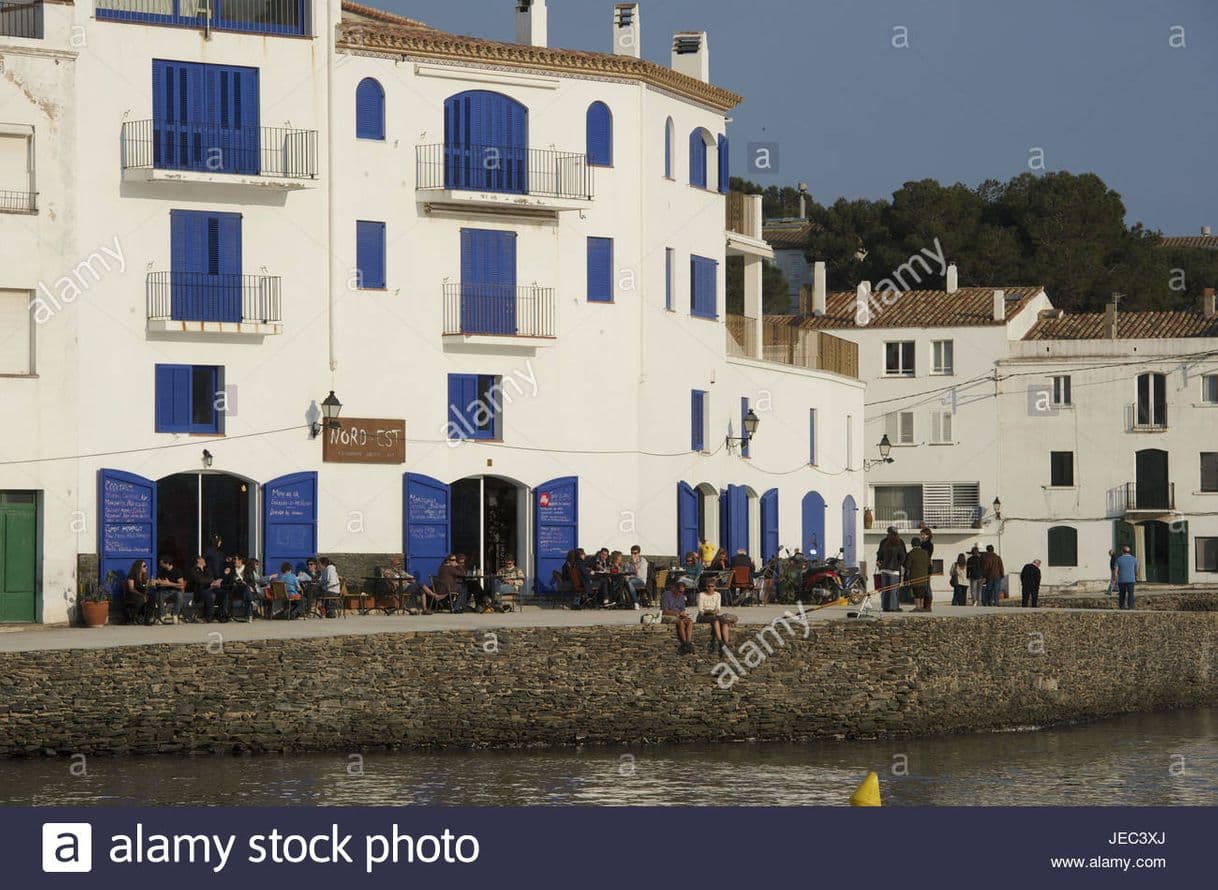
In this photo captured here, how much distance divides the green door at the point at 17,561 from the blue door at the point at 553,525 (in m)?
10.5

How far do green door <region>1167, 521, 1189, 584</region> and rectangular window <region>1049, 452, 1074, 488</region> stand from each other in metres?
3.73

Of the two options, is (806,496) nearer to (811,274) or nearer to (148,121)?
(148,121)

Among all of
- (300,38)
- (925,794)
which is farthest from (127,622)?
(925,794)

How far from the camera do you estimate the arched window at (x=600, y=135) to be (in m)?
47.0

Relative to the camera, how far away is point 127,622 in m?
40.6

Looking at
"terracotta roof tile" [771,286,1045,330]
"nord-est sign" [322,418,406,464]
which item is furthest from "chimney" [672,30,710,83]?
"terracotta roof tile" [771,286,1045,330]

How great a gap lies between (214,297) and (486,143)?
6.81 meters

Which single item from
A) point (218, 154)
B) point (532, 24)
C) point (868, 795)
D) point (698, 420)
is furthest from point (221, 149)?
point (868, 795)

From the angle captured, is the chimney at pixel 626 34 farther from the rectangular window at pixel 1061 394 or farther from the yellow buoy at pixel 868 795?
the rectangular window at pixel 1061 394

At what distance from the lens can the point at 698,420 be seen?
4969cm

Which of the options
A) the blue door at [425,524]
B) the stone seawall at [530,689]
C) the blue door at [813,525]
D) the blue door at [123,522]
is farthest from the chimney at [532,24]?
the stone seawall at [530,689]

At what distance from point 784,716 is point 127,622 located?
12.3 m

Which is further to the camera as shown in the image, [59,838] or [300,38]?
[300,38]

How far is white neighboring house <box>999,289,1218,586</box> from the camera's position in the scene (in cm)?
7331
